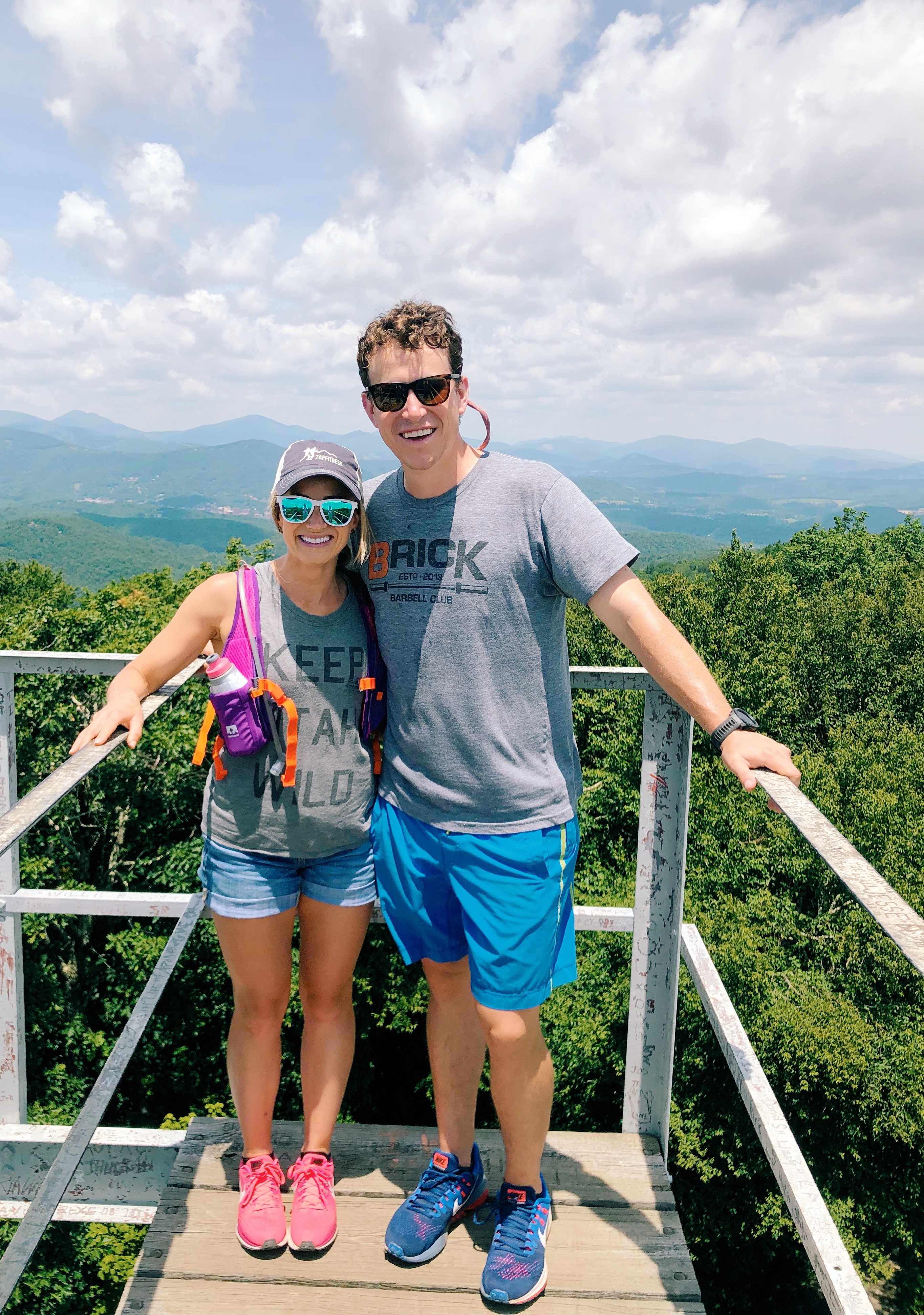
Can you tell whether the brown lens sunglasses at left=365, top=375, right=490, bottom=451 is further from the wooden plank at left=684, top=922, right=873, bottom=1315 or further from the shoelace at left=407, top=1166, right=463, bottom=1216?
the shoelace at left=407, top=1166, right=463, bottom=1216

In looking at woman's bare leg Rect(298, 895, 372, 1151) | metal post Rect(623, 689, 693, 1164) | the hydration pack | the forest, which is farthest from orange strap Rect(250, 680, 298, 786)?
the forest

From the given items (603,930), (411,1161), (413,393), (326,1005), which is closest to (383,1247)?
(411,1161)

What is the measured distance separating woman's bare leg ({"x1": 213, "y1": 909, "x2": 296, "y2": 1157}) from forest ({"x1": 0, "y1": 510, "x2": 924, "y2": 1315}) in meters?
12.8

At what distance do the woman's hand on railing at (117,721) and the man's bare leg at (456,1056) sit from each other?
98 cm

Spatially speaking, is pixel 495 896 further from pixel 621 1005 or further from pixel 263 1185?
pixel 621 1005

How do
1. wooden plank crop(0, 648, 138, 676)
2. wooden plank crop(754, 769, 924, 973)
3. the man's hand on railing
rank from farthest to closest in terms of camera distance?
1. wooden plank crop(0, 648, 138, 676)
2. the man's hand on railing
3. wooden plank crop(754, 769, 924, 973)

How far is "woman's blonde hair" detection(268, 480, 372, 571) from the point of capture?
A: 86.6 inches

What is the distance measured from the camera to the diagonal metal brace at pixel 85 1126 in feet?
6.12

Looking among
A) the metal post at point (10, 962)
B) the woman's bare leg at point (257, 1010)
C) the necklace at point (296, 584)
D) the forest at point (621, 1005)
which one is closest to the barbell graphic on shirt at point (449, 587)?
the necklace at point (296, 584)

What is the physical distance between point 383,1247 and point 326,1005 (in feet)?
1.99

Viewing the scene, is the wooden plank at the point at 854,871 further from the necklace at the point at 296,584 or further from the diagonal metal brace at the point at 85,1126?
the diagonal metal brace at the point at 85,1126

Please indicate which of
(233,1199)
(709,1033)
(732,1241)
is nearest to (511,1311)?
(233,1199)

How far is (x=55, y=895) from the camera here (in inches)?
96.4

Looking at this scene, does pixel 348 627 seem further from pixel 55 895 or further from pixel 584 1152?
pixel 584 1152
